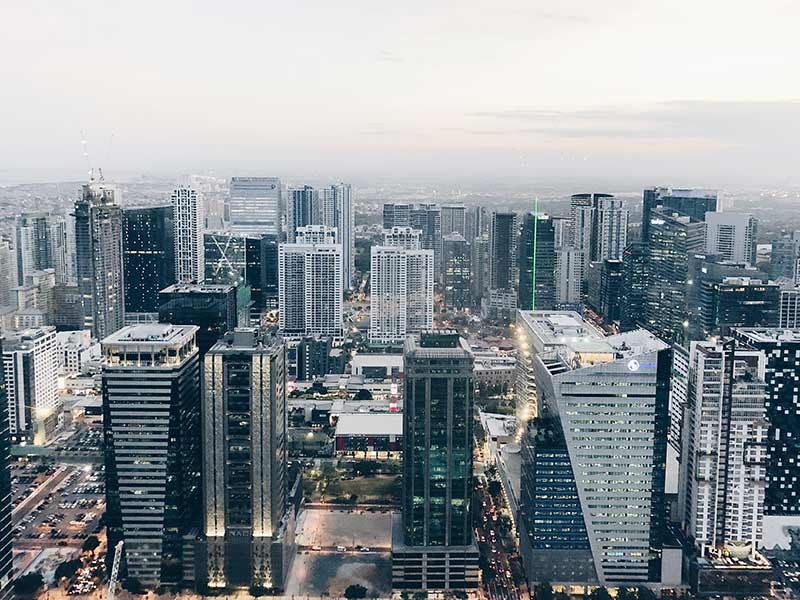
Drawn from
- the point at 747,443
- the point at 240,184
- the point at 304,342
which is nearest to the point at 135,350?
the point at 747,443

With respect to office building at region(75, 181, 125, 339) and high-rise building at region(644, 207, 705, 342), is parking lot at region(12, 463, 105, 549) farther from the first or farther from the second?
high-rise building at region(644, 207, 705, 342)

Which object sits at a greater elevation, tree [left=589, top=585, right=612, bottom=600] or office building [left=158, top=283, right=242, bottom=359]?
office building [left=158, top=283, right=242, bottom=359]

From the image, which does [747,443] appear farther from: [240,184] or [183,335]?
[240,184]

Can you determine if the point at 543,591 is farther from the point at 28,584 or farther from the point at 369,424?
the point at 369,424

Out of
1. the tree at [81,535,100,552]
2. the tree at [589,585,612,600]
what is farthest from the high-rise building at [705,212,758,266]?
the tree at [81,535,100,552]

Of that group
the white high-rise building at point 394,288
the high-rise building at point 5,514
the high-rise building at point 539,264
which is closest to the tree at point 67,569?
the high-rise building at point 5,514

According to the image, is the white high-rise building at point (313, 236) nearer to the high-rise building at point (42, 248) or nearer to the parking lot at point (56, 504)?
the high-rise building at point (42, 248)

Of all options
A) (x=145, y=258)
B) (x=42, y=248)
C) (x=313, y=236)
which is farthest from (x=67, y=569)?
(x=313, y=236)
